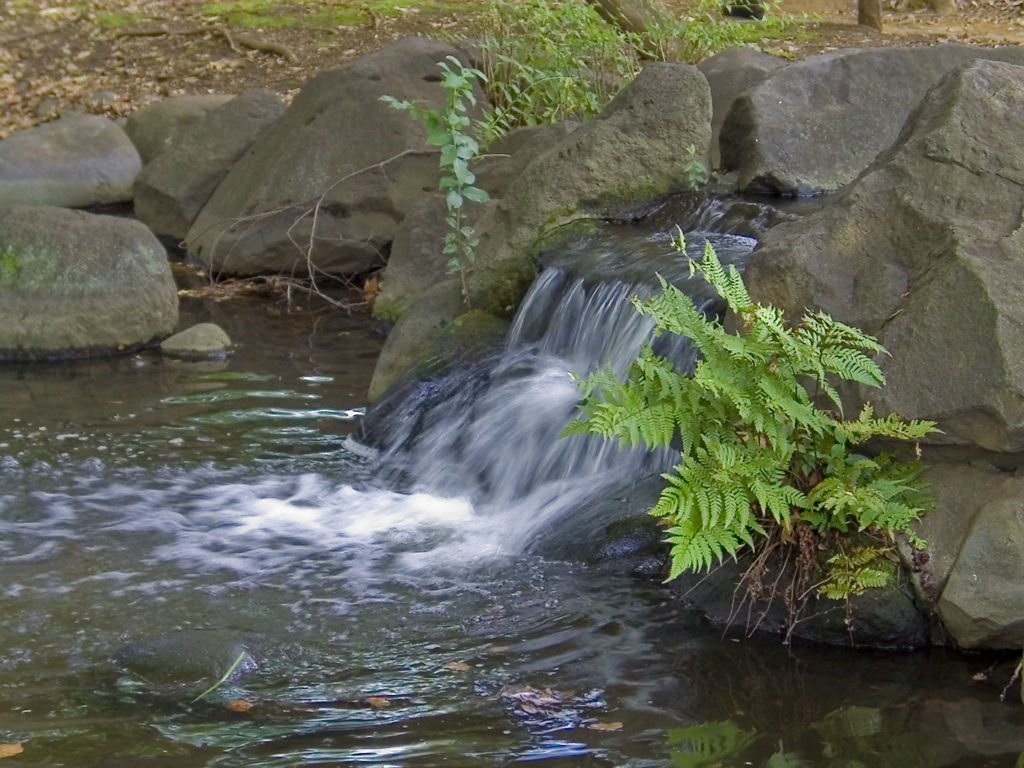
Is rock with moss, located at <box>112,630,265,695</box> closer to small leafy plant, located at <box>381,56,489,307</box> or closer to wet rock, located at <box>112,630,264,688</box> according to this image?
wet rock, located at <box>112,630,264,688</box>

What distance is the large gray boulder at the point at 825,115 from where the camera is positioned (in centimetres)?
840

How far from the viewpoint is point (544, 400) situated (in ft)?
22.0

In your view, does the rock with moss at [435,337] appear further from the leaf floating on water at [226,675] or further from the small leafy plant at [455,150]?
the leaf floating on water at [226,675]

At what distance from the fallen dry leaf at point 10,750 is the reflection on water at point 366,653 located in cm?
2

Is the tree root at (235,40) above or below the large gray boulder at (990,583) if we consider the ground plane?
above

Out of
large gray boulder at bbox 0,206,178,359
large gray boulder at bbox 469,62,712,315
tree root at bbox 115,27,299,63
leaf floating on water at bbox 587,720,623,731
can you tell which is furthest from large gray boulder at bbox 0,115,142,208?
leaf floating on water at bbox 587,720,623,731

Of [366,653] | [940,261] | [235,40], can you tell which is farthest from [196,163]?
[940,261]

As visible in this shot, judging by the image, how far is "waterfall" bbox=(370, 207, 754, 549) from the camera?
6117 mm

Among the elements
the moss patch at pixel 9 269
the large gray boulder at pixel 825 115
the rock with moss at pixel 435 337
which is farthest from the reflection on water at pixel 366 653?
the large gray boulder at pixel 825 115

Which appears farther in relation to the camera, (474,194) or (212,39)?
(212,39)

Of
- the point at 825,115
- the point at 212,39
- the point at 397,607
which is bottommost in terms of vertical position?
the point at 397,607

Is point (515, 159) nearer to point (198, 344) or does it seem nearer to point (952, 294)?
point (198, 344)

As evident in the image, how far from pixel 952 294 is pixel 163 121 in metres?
10.5

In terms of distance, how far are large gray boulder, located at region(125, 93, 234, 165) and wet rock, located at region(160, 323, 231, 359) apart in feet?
15.2
